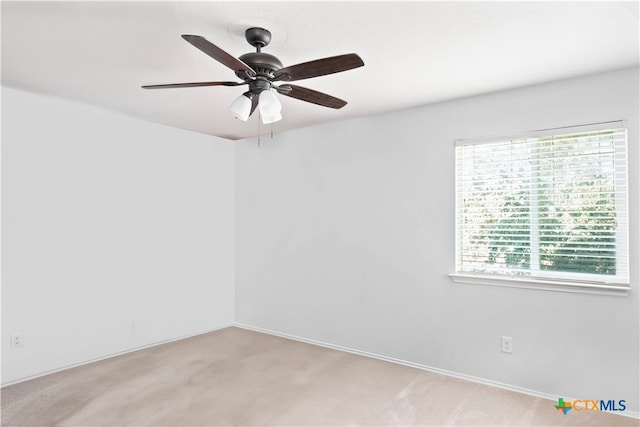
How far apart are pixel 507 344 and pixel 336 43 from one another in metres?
2.58

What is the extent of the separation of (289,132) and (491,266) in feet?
8.51

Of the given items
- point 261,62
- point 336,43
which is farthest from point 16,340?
point 336,43

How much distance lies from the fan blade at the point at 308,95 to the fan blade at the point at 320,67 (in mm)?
138

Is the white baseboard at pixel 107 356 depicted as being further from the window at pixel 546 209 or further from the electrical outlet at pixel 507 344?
the electrical outlet at pixel 507 344

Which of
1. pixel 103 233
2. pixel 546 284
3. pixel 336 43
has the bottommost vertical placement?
pixel 546 284

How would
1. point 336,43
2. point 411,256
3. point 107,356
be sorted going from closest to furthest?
point 336,43 → point 411,256 → point 107,356

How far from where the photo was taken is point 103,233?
146 inches

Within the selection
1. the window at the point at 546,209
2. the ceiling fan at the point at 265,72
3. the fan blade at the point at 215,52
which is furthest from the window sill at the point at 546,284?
the fan blade at the point at 215,52

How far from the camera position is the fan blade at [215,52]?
1.66 m

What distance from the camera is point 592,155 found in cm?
278

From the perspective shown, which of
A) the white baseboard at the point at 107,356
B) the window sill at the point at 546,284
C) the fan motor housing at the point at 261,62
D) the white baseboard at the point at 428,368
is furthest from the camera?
the white baseboard at the point at 107,356

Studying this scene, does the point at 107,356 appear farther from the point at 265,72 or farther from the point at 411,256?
the point at 265,72

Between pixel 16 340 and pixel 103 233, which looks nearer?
pixel 16 340

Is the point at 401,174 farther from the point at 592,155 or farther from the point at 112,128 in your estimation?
the point at 112,128
